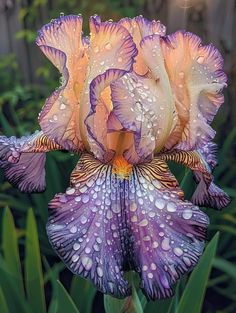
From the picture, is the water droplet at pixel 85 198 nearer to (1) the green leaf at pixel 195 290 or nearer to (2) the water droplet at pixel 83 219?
(2) the water droplet at pixel 83 219

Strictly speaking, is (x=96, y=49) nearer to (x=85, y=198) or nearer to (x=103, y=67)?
(x=103, y=67)

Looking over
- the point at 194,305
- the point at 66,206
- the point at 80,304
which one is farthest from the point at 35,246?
the point at 66,206

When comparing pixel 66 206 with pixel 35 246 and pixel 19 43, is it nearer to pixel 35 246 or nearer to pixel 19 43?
pixel 35 246

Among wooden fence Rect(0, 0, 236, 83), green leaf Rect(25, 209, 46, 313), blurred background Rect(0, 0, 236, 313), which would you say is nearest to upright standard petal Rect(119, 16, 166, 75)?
blurred background Rect(0, 0, 236, 313)

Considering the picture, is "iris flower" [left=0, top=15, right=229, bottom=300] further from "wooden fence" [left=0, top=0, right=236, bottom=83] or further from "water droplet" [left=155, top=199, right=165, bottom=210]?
"wooden fence" [left=0, top=0, right=236, bottom=83]

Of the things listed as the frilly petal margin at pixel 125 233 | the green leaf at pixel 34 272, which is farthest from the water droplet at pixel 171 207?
the green leaf at pixel 34 272

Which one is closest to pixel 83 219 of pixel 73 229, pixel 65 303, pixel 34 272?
pixel 73 229
